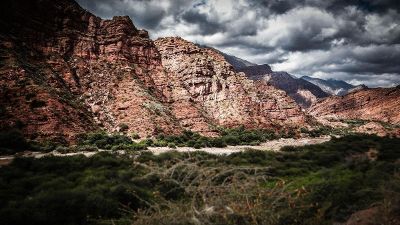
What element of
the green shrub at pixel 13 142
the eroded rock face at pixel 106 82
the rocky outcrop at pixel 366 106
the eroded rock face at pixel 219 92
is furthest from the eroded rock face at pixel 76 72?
the rocky outcrop at pixel 366 106

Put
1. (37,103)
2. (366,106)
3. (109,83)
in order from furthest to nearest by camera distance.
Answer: (366,106) < (109,83) < (37,103)

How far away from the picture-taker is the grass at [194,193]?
789cm

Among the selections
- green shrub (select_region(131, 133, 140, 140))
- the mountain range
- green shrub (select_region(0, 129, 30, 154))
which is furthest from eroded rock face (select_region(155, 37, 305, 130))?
green shrub (select_region(0, 129, 30, 154))

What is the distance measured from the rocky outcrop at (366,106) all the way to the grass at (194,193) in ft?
361

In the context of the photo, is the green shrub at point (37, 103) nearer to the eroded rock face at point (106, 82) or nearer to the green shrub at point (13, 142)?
the eroded rock face at point (106, 82)

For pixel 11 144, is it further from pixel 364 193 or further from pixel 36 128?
pixel 364 193

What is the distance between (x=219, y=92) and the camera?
257 ft

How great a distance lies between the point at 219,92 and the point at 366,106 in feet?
318

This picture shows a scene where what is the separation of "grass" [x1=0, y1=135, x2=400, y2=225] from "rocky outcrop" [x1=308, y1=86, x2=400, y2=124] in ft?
361

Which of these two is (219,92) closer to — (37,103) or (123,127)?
(123,127)

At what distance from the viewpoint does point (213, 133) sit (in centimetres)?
6284

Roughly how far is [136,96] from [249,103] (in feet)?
89.8

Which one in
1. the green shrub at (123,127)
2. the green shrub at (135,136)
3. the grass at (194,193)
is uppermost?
the grass at (194,193)

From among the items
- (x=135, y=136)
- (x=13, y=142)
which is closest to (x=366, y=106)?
(x=135, y=136)
